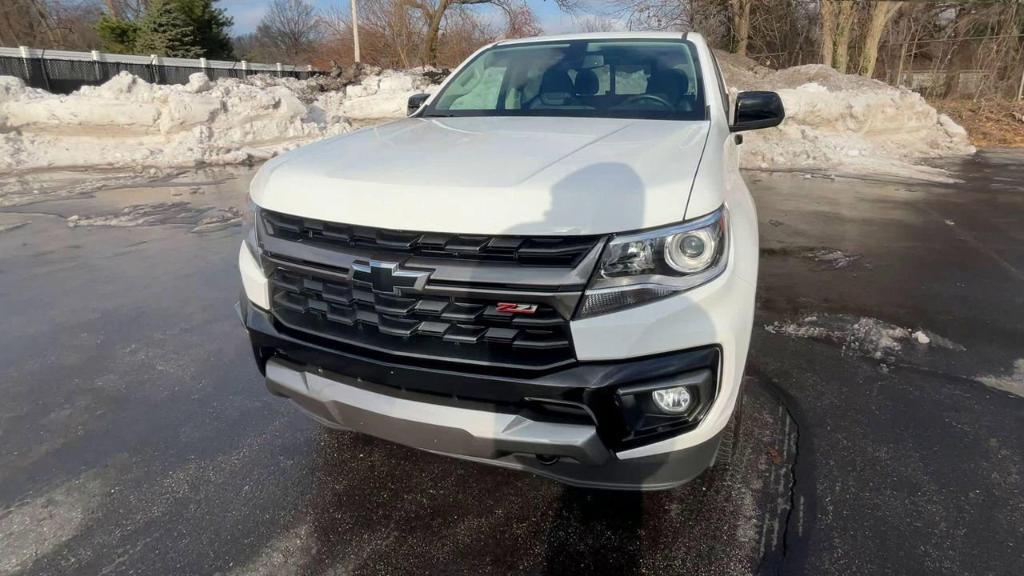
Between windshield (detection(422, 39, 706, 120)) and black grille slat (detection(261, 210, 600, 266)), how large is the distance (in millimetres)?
1410

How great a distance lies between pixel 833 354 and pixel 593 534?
88.8 inches

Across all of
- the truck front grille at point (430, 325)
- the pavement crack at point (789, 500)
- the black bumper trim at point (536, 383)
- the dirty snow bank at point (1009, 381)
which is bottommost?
the pavement crack at point (789, 500)

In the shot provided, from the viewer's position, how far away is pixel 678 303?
6.21ft

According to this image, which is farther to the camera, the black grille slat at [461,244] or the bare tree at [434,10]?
the bare tree at [434,10]

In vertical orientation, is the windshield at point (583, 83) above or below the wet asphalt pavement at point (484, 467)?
above

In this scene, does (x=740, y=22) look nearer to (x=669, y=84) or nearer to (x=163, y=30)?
(x=669, y=84)

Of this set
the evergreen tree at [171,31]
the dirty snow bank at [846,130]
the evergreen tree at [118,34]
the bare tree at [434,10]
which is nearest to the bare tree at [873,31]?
the dirty snow bank at [846,130]

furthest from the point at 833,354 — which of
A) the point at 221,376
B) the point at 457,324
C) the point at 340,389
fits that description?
the point at 221,376

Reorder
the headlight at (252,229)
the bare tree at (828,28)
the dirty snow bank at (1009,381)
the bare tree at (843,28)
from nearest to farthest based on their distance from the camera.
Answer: the headlight at (252,229) → the dirty snow bank at (1009,381) → the bare tree at (843,28) → the bare tree at (828,28)

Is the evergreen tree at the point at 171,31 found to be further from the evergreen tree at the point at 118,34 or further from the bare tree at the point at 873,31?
the bare tree at the point at 873,31

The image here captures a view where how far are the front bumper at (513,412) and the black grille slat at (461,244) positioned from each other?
1.19ft

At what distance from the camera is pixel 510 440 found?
1.97 m

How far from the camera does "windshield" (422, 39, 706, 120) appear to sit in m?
3.23

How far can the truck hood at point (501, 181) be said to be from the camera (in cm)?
189
